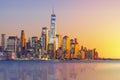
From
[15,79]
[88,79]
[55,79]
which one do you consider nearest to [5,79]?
[15,79]

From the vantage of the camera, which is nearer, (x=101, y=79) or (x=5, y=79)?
(x=5, y=79)

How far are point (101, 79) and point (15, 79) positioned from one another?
21.4ft

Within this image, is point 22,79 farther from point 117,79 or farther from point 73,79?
point 117,79

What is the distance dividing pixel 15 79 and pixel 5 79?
4.81ft

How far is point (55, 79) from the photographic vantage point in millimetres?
34000

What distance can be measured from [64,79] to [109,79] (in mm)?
3484

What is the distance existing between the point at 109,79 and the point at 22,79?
6.53 m

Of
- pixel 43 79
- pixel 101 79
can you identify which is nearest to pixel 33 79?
pixel 43 79

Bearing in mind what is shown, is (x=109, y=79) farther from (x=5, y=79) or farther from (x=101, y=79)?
(x=5, y=79)

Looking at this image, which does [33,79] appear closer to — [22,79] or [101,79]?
[22,79]

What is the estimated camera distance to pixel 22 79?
3450 cm

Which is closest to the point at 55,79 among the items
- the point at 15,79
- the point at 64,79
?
the point at 64,79

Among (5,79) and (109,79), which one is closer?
(5,79)

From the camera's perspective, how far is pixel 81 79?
34.3m
